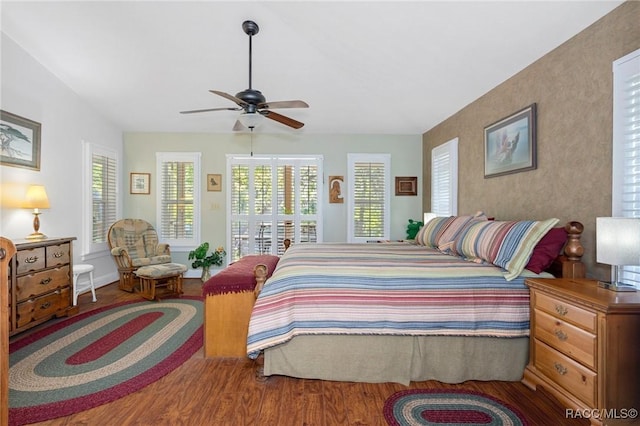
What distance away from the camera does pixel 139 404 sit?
193 cm

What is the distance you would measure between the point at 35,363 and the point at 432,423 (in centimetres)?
290

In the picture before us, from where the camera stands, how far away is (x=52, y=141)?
387 centimetres

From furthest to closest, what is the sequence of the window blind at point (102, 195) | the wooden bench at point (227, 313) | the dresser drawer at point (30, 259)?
the window blind at point (102, 195) < the dresser drawer at point (30, 259) < the wooden bench at point (227, 313)

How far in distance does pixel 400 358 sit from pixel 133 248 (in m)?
4.27

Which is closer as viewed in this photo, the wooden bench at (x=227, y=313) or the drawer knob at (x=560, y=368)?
the drawer knob at (x=560, y=368)

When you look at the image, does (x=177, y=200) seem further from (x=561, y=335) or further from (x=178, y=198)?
(x=561, y=335)

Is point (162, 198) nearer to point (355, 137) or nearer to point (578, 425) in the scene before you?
point (355, 137)

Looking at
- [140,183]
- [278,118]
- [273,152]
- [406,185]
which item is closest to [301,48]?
[278,118]

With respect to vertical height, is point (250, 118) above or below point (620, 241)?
above

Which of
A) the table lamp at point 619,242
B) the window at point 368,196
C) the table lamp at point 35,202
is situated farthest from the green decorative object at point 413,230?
the table lamp at point 35,202

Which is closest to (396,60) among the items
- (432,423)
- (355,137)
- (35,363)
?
(355,137)

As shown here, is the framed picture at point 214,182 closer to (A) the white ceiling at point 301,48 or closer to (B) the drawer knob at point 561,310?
(A) the white ceiling at point 301,48

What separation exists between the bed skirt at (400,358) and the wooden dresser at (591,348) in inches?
9.6

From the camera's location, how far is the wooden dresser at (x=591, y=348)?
60.4 inches
